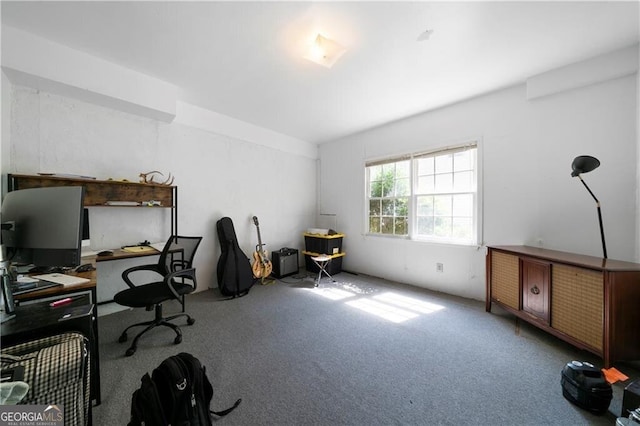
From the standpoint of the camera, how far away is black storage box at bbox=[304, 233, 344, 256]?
14.1ft

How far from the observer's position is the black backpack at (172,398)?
1.08 metres

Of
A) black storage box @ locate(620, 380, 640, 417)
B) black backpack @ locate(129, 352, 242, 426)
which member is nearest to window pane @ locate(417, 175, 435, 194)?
black storage box @ locate(620, 380, 640, 417)

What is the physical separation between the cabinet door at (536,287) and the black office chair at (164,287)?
3294 mm

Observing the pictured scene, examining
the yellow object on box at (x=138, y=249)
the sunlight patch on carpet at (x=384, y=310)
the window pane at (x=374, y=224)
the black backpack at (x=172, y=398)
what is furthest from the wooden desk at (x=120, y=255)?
the window pane at (x=374, y=224)

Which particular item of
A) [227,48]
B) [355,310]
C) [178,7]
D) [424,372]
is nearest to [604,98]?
[424,372]

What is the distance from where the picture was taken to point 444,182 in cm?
339

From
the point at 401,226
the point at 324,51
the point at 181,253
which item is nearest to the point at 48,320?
the point at 181,253

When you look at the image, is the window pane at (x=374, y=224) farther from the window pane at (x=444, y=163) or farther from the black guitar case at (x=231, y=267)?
the black guitar case at (x=231, y=267)

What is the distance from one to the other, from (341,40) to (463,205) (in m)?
2.61

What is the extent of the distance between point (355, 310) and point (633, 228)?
9.14 feet

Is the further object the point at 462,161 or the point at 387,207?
the point at 387,207

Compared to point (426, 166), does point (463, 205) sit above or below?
below

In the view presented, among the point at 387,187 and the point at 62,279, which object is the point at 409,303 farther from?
the point at 62,279

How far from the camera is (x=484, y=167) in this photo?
299cm
